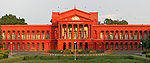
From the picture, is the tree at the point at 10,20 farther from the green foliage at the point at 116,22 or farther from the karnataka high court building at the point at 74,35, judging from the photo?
the green foliage at the point at 116,22

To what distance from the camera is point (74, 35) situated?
69.1 meters

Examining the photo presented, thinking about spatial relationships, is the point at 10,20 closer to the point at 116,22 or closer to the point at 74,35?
the point at 74,35

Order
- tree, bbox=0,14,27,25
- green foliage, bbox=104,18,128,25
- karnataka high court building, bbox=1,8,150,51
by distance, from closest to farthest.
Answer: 1. karnataka high court building, bbox=1,8,150,51
2. tree, bbox=0,14,27,25
3. green foliage, bbox=104,18,128,25

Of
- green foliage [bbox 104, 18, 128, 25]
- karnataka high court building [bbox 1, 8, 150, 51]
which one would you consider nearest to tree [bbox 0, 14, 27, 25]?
karnataka high court building [bbox 1, 8, 150, 51]

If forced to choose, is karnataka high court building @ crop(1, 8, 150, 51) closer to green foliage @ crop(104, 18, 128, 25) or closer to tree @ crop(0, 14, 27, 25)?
tree @ crop(0, 14, 27, 25)

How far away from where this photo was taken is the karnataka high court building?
6938 centimetres

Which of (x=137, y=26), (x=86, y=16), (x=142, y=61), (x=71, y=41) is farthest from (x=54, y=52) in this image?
(x=137, y=26)

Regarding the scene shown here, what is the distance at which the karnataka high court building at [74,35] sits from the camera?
228ft

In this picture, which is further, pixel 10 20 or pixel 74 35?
pixel 10 20

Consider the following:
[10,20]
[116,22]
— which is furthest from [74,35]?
[116,22]

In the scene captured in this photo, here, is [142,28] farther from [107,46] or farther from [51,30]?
[51,30]

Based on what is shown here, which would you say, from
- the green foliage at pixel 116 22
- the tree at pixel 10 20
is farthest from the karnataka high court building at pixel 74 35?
the green foliage at pixel 116 22

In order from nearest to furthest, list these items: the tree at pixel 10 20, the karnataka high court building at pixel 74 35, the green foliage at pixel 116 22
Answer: the karnataka high court building at pixel 74 35
the tree at pixel 10 20
the green foliage at pixel 116 22

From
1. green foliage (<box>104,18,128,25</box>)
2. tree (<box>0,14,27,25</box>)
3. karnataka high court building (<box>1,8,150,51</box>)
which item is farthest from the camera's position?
green foliage (<box>104,18,128,25</box>)
